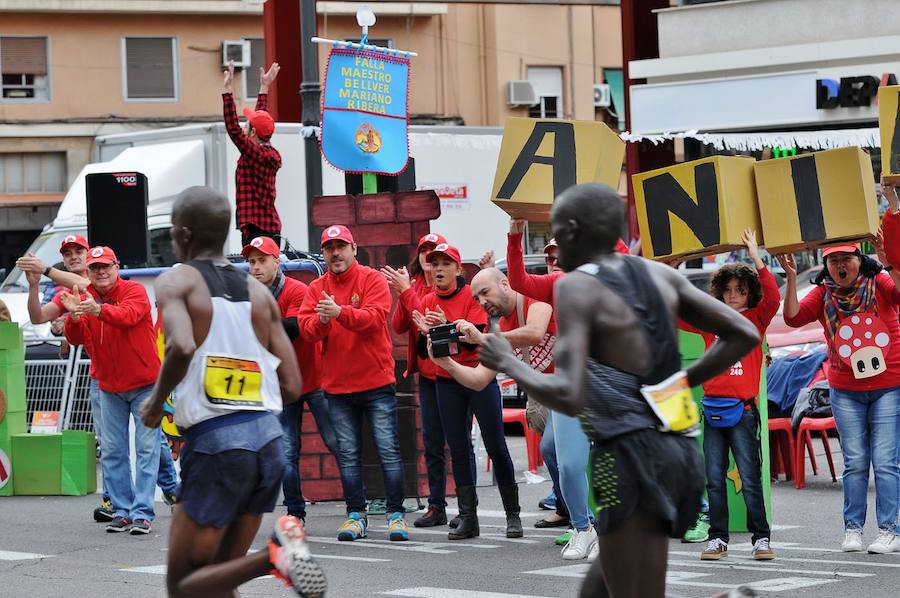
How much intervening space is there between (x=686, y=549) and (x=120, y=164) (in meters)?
12.1

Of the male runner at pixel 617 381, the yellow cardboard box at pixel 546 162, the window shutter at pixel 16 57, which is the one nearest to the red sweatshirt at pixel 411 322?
the yellow cardboard box at pixel 546 162

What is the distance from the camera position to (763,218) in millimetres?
9227

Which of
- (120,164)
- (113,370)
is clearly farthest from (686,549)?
(120,164)

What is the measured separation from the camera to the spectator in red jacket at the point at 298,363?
34.2 ft

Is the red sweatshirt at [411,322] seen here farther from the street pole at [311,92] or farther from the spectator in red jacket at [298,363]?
the street pole at [311,92]

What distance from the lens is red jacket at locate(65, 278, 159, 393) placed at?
10.8 meters

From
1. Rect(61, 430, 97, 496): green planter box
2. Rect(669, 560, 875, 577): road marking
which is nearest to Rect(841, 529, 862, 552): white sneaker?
Rect(669, 560, 875, 577): road marking

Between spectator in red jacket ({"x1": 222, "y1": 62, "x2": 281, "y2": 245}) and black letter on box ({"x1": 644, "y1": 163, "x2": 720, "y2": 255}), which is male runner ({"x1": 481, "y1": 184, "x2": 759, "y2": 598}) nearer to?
black letter on box ({"x1": 644, "y1": 163, "x2": 720, "y2": 255})

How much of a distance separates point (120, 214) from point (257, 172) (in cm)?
167

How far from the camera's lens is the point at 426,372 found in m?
10.6

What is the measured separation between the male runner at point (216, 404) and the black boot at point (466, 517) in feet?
13.8

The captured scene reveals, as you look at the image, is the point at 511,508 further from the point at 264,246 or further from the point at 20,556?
the point at 20,556

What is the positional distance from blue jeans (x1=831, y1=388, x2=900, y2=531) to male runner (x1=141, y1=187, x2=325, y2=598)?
4.47m

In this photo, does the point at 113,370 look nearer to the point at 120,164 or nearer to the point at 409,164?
the point at 409,164
